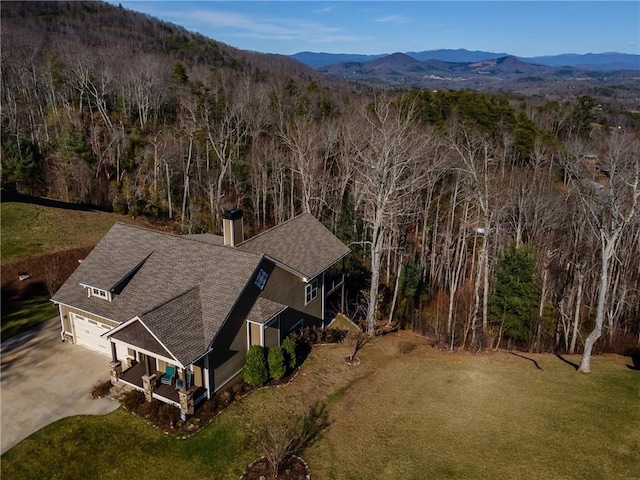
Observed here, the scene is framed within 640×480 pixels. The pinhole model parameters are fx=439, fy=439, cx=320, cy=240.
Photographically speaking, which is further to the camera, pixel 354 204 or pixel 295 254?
pixel 354 204

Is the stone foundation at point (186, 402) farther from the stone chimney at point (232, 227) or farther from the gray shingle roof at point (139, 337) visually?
the stone chimney at point (232, 227)

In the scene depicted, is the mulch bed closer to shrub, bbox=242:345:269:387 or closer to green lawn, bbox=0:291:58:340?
shrub, bbox=242:345:269:387

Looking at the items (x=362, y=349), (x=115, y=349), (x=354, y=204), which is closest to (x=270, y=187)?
(x=354, y=204)

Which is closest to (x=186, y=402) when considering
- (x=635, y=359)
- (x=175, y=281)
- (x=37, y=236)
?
(x=175, y=281)

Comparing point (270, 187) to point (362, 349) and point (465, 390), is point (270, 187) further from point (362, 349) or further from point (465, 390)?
point (465, 390)

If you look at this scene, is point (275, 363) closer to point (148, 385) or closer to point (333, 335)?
point (148, 385)

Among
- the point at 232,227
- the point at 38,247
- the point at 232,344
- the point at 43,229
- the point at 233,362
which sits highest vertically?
the point at 232,227
